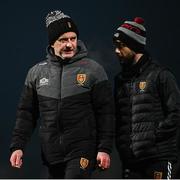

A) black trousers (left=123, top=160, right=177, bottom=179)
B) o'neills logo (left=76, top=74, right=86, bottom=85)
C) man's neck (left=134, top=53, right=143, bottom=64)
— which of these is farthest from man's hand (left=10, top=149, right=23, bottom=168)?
man's neck (left=134, top=53, right=143, bottom=64)

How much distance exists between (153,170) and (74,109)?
638 mm

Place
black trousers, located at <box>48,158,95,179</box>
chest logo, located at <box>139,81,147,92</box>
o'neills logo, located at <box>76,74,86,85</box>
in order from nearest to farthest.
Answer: black trousers, located at <box>48,158,95,179</box>
o'neills logo, located at <box>76,74,86,85</box>
chest logo, located at <box>139,81,147,92</box>

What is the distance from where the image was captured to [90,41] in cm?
520

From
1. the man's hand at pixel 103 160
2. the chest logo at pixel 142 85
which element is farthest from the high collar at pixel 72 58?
the man's hand at pixel 103 160

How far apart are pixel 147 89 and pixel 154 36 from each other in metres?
1.54

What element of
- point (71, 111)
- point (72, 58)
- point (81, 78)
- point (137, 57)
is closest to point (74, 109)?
point (71, 111)

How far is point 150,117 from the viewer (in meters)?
3.74

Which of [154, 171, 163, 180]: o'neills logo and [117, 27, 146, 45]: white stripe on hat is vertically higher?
[117, 27, 146, 45]: white stripe on hat

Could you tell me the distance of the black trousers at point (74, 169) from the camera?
3.54 metres

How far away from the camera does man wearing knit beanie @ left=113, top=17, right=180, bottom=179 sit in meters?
3.73

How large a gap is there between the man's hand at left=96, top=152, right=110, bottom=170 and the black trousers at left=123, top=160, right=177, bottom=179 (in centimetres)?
32

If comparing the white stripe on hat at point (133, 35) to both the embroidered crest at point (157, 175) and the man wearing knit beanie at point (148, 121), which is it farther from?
the embroidered crest at point (157, 175)

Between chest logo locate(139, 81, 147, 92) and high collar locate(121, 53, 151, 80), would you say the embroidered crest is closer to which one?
chest logo locate(139, 81, 147, 92)

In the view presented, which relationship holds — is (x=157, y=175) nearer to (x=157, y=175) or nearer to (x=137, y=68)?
(x=157, y=175)
